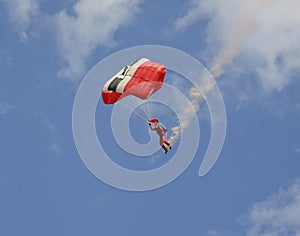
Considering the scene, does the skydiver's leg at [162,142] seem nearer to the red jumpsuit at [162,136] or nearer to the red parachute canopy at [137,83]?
the red jumpsuit at [162,136]

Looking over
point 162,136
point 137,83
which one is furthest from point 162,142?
point 137,83

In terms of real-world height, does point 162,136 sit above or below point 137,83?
below

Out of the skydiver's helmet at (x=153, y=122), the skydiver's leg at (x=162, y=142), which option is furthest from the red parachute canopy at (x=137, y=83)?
the skydiver's leg at (x=162, y=142)

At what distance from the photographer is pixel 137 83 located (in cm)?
4600

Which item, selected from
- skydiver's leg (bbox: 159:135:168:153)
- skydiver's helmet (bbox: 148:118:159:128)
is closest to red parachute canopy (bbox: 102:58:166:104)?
skydiver's helmet (bbox: 148:118:159:128)

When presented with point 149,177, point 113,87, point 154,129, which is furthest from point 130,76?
point 149,177

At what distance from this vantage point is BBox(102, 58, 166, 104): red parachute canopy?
151ft

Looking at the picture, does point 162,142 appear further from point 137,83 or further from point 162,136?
point 137,83

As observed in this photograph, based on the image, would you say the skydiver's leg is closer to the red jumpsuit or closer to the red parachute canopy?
the red jumpsuit

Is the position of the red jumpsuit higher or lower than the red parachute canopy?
lower

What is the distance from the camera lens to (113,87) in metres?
46.2

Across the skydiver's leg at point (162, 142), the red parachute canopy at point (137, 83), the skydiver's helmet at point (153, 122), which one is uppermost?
the red parachute canopy at point (137, 83)

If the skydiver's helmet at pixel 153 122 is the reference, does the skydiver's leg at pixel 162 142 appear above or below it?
below

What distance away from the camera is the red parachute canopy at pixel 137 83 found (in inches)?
1806
